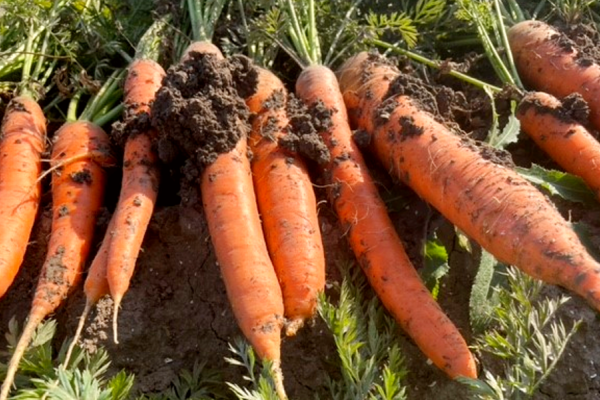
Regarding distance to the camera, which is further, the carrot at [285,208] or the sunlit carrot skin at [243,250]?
the carrot at [285,208]

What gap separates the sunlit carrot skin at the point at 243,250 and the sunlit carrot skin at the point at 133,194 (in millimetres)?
190

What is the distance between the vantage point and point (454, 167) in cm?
223

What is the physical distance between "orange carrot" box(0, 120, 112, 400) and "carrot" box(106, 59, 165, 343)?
0.13 m

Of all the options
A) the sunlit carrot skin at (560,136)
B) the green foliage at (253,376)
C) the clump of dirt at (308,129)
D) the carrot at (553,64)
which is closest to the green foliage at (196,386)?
the green foliage at (253,376)

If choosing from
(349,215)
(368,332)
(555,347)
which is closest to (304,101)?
(349,215)

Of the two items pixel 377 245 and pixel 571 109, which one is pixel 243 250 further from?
pixel 571 109

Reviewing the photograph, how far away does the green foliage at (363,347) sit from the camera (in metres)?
1.81

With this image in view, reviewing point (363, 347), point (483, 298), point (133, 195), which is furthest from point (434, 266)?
point (133, 195)

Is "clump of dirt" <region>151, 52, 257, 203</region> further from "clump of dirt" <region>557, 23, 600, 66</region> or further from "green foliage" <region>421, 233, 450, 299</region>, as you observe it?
"clump of dirt" <region>557, 23, 600, 66</region>

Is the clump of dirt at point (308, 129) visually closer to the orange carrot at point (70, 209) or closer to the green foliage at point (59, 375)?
→ the orange carrot at point (70, 209)

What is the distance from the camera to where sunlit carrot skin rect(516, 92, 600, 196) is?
2318 millimetres

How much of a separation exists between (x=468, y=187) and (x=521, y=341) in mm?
533

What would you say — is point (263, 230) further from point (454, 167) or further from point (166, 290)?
point (454, 167)

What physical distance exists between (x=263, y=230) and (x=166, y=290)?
37 cm
